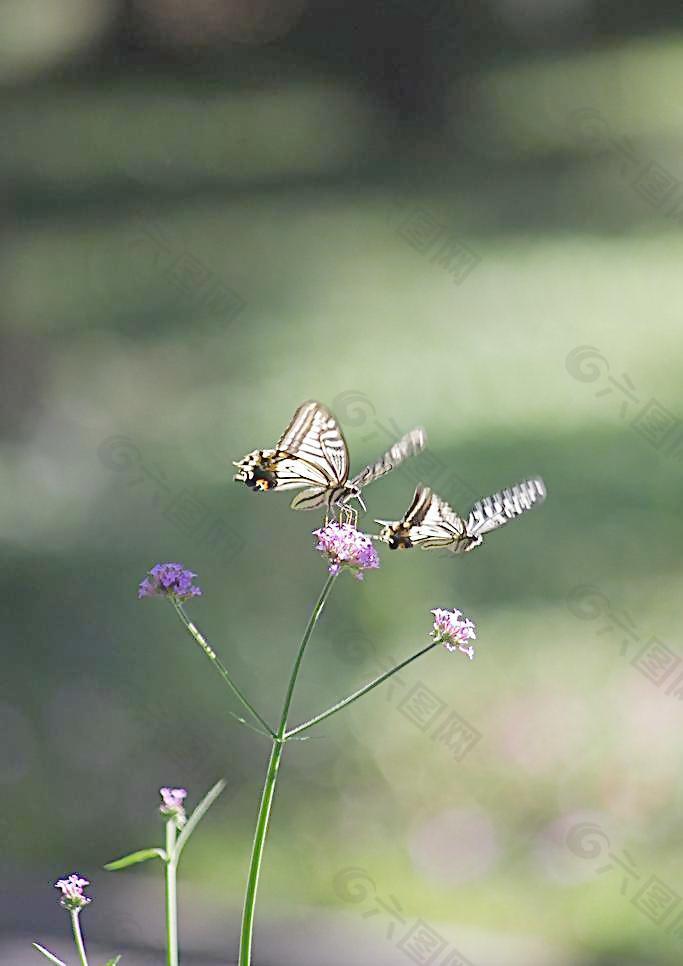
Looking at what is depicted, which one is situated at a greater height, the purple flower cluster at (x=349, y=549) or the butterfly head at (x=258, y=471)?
the butterfly head at (x=258, y=471)

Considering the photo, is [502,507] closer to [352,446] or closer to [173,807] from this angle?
[173,807]

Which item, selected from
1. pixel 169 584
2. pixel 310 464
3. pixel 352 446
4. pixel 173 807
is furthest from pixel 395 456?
pixel 352 446

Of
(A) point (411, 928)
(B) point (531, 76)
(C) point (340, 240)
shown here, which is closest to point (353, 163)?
(C) point (340, 240)

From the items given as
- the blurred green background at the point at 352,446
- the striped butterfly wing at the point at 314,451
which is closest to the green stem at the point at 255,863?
the striped butterfly wing at the point at 314,451

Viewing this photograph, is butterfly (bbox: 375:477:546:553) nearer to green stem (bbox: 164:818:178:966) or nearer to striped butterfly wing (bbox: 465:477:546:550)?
striped butterfly wing (bbox: 465:477:546:550)

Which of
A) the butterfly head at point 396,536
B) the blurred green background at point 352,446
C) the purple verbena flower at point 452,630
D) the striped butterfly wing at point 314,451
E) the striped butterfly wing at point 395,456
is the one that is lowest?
the purple verbena flower at point 452,630

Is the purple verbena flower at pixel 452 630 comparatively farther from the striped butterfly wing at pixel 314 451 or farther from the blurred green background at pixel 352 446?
the blurred green background at pixel 352 446

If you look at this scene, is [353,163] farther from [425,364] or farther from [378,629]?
[378,629]
